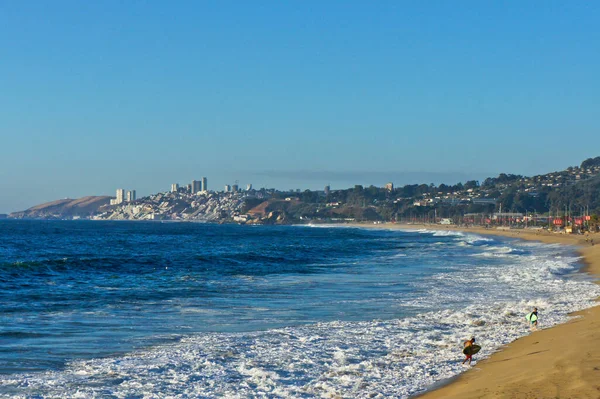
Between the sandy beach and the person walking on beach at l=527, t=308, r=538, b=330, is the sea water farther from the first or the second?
the sandy beach

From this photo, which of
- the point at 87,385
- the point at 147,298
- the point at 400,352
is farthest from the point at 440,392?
the point at 147,298

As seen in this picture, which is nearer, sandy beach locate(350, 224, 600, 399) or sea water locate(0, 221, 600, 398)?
sandy beach locate(350, 224, 600, 399)

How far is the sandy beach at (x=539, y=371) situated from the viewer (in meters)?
11.1

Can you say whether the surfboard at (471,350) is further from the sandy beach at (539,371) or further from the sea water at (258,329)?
the sea water at (258,329)

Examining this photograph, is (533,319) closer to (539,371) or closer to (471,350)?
(471,350)

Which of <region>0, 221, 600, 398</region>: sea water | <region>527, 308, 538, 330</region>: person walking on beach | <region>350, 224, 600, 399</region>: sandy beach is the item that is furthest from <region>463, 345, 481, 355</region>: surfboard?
<region>527, 308, 538, 330</region>: person walking on beach

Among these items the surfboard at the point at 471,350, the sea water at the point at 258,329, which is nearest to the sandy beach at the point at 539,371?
the surfboard at the point at 471,350

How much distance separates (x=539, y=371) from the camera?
12562 mm

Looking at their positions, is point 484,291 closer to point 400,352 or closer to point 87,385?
point 400,352

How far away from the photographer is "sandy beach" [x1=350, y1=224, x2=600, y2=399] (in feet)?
36.4

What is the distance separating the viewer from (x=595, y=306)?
22656 millimetres

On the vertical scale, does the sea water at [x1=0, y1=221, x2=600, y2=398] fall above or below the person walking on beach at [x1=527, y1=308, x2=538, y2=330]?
below

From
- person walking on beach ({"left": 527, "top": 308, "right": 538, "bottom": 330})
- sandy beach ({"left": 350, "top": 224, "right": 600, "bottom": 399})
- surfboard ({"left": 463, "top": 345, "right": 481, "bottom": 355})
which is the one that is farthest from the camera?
person walking on beach ({"left": 527, "top": 308, "right": 538, "bottom": 330})

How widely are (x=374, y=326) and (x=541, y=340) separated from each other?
4.64m
